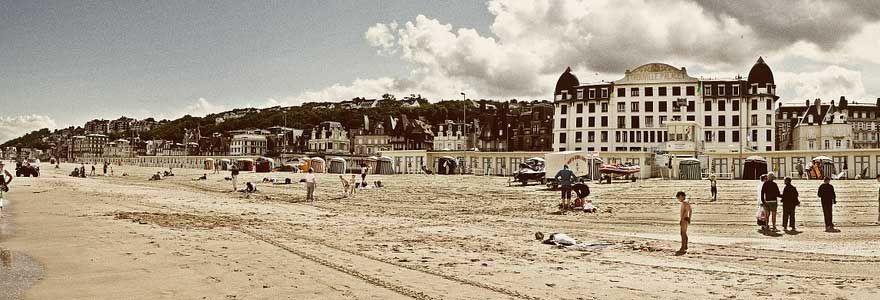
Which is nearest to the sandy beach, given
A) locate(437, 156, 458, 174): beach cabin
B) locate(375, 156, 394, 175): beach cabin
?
locate(437, 156, 458, 174): beach cabin

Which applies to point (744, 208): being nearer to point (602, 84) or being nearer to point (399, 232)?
point (399, 232)

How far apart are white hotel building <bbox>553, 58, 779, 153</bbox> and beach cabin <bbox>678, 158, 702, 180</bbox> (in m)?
26.0

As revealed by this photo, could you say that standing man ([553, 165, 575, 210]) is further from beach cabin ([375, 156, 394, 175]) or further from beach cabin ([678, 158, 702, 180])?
beach cabin ([375, 156, 394, 175])

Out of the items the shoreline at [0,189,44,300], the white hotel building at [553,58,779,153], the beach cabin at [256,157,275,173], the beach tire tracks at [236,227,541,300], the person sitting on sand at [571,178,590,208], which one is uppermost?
the white hotel building at [553,58,779,153]

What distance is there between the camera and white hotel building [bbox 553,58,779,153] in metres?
75.6

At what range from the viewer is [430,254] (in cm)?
1329

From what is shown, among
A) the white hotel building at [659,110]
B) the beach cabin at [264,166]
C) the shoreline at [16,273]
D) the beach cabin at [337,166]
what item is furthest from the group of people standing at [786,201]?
the beach cabin at [264,166]

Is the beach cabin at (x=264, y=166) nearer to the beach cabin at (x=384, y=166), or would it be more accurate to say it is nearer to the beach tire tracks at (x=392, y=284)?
the beach cabin at (x=384, y=166)

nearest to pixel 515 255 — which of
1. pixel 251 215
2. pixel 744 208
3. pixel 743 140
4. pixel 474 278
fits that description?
pixel 474 278

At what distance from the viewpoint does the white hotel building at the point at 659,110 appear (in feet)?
248

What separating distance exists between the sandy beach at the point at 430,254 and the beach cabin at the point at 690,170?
23165 millimetres

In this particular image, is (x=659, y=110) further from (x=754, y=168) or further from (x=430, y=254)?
(x=430, y=254)

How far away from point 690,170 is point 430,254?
131ft

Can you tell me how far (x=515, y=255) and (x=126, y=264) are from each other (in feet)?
24.6
